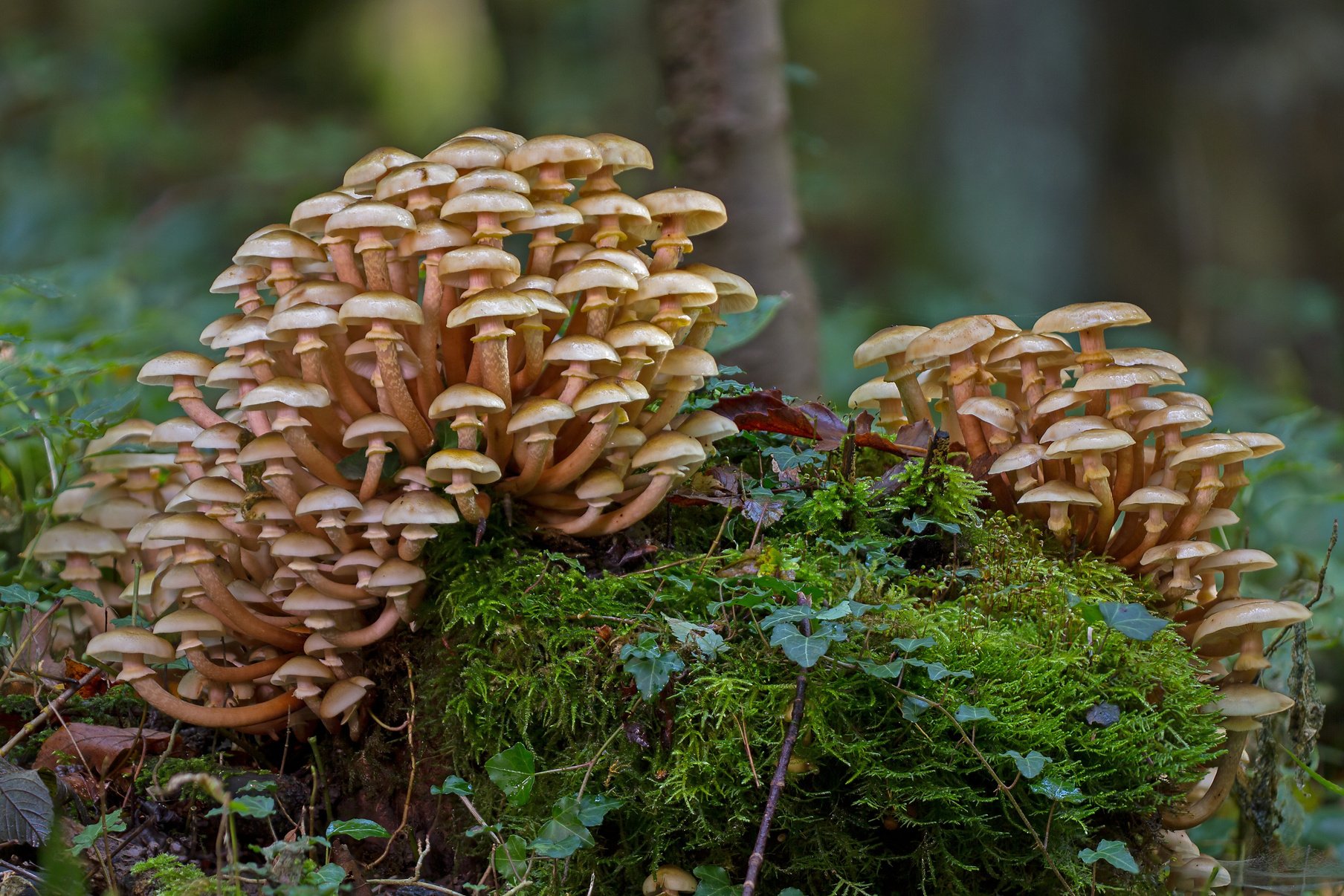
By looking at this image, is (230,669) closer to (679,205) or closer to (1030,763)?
(679,205)

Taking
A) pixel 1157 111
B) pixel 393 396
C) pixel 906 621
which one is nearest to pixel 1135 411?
pixel 906 621

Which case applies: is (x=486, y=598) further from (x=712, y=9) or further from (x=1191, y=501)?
(x=712, y=9)

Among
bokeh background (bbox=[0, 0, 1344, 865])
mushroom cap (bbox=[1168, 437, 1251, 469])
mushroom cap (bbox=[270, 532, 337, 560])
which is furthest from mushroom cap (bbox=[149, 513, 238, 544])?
bokeh background (bbox=[0, 0, 1344, 865])

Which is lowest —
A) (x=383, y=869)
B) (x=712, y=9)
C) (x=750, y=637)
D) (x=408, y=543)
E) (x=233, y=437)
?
(x=383, y=869)

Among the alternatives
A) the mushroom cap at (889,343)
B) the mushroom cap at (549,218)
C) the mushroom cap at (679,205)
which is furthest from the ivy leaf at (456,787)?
the mushroom cap at (889,343)

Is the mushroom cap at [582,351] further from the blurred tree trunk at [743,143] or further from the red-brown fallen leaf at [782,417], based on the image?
the blurred tree trunk at [743,143]

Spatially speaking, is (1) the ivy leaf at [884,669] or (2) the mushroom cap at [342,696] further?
(2) the mushroom cap at [342,696]
